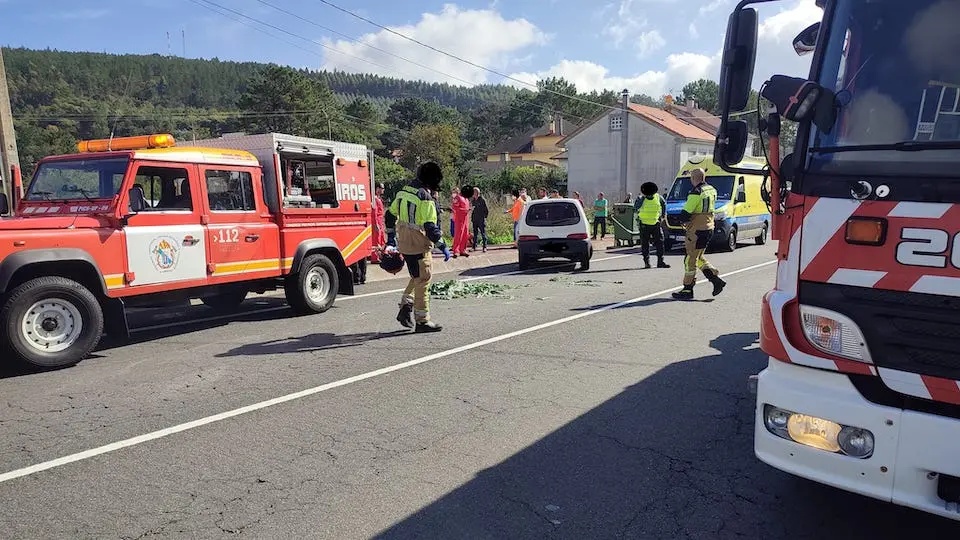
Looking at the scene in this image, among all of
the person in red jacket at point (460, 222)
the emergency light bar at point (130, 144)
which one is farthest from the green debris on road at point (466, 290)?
the person in red jacket at point (460, 222)

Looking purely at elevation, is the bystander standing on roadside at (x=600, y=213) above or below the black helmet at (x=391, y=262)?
above

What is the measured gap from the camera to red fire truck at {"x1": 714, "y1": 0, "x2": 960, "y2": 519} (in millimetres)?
2500

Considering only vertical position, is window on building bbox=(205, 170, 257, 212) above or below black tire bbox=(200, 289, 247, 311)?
above

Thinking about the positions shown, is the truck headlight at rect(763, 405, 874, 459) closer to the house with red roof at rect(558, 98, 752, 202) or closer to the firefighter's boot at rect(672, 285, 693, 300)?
the firefighter's boot at rect(672, 285, 693, 300)

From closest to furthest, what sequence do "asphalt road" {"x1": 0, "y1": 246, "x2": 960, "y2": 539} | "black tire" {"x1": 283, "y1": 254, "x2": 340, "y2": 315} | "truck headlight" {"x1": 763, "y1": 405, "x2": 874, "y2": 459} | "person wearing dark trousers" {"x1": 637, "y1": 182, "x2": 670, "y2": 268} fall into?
"truck headlight" {"x1": 763, "y1": 405, "x2": 874, "y2": 459} < "asphalt road" {"x1": 0, "y1": 246, "x2": 960, "y2": 539} < "black tire" {"x1": 283, "y1": 254, "x2": 340, "y2": 315} < "person wearing dark trousers" {"x1": 637, "y1": 182, "x2": 670, "y2": 268}

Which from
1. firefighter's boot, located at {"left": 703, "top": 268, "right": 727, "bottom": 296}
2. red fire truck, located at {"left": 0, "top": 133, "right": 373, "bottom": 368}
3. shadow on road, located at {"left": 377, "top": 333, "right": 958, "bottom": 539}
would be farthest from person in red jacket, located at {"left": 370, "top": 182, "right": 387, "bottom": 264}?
shadow on road, located at {"left": 377, "top": 333, "right": 958, "bottom": 539}

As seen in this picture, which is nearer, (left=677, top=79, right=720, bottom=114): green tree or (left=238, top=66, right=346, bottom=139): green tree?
(left=238, top=66, right=346, bottom=139): green tree

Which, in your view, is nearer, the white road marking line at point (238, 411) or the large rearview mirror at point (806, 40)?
the white road marking line at point (238, 411)

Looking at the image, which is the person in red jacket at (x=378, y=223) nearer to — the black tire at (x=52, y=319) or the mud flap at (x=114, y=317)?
the mud flap at (x=114, y=317)

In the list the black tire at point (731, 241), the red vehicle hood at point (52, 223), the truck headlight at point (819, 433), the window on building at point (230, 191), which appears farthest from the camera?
the black tire at point (731, 241)

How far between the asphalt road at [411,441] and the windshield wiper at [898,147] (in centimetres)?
183

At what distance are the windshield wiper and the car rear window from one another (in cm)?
1092

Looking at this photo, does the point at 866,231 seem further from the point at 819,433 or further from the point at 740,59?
the point at 740,59

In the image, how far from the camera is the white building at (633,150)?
145ft
